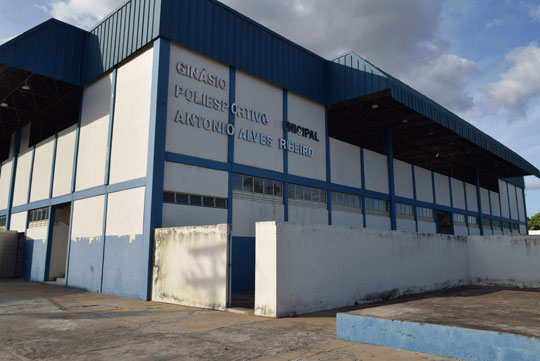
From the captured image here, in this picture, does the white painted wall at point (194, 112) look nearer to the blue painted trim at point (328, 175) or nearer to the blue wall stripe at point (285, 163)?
the blue wall stripe at point (285, 163)

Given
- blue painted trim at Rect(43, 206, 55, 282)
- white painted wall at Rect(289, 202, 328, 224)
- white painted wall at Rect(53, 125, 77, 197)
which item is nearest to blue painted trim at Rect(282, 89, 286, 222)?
white painted wall at Rect(289, 202, 328, 224)

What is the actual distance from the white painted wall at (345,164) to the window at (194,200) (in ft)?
27.2

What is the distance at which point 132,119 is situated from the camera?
56.9 feet

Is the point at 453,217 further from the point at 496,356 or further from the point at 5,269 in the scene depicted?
the point at 5,269

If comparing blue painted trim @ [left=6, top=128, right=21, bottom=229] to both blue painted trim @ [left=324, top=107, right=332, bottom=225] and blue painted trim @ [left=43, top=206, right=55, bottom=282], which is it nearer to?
blue painted trim @ [left=43, top=206, right=55, bottom=282]

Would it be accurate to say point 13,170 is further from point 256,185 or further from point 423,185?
point 423,185

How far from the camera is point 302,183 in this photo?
70.9 feet

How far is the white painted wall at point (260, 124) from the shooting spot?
1920 centimetres

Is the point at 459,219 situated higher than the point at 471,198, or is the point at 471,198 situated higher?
the point at 471,198

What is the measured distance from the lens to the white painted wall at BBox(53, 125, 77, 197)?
21.6 m

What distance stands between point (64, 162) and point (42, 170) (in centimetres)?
326

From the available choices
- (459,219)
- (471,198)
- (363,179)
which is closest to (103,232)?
(363,179)

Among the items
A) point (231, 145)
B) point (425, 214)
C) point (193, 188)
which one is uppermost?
point (231, 145)

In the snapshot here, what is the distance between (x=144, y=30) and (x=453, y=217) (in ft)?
96.2
